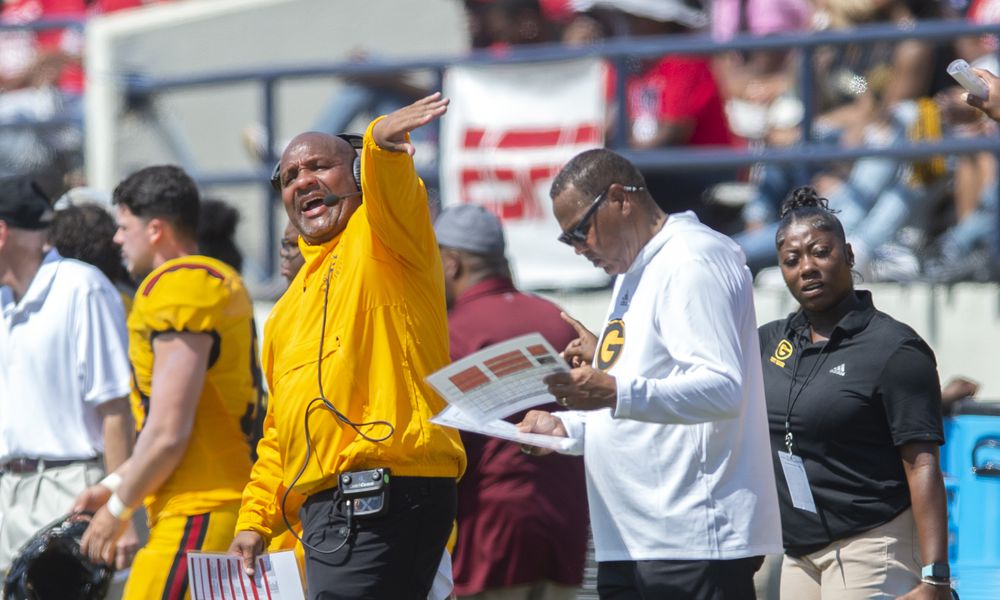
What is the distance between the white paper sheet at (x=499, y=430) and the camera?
12.6 ft

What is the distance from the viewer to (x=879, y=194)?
303 inches

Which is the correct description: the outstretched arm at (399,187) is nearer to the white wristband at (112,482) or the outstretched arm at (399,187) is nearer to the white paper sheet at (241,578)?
the white paper sheet at (241,578)

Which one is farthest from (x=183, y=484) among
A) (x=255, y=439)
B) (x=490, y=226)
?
(x=490, y=226)

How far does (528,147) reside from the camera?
8.27 meters

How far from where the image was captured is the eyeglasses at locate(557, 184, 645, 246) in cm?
423

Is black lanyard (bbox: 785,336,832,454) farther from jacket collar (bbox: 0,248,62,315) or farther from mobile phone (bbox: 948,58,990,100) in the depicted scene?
jacket collar (bbox: 0,248,62,315)

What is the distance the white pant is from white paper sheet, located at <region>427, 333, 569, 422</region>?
2.42 meters

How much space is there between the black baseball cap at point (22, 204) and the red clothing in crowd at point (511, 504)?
5.69 feet

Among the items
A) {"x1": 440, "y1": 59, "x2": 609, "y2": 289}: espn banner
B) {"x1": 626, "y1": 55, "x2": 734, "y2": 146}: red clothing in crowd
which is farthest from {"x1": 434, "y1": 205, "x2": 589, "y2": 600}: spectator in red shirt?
{"x1": 626, "y1": 55, "x2": 734, "y2": 146}: red clothing in crowd

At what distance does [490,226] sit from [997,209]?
2.90m

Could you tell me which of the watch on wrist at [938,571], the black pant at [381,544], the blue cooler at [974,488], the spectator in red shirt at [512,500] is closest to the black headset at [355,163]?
the black pant at [381,544]

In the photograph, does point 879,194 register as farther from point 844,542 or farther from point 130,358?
point 130,358

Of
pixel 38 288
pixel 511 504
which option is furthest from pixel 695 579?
pixel 38 288

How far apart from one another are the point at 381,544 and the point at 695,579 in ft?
2.79
